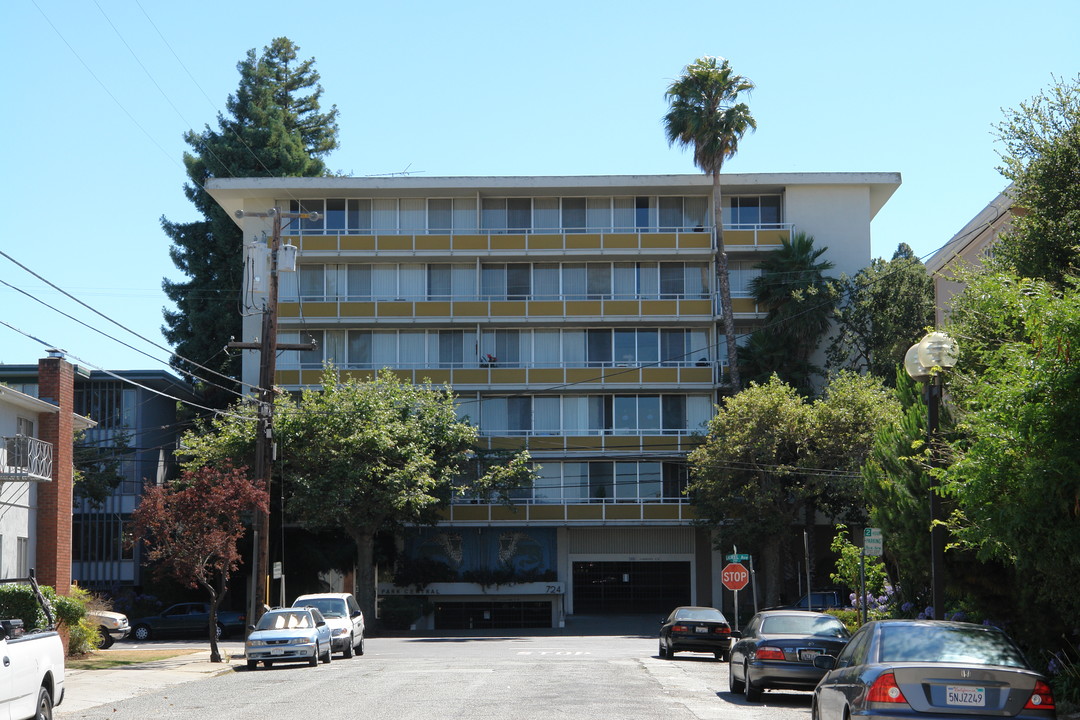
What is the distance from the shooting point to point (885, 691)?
1062 centimetres

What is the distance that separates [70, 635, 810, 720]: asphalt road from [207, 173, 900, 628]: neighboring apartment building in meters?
24.4

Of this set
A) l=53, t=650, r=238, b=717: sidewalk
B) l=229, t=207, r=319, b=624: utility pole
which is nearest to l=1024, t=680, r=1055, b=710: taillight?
l=53, t=650, r=238, b=717: sidewalk

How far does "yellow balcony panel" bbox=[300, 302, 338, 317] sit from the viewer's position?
5650 centimetres

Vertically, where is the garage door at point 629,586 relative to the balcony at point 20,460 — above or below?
below

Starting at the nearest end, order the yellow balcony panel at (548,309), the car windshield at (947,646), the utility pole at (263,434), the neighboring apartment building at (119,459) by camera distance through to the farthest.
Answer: the car windshield at (947,646)
the utility pole at (263,434)
the neighboring apartment building at (119,459)
the yellow balcony panel at (548,309)

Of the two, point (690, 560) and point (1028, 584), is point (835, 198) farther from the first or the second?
point (1028, 584)

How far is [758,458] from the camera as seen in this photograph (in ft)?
153

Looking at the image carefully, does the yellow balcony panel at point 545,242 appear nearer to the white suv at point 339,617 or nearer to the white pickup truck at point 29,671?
the white suv at point 339,617

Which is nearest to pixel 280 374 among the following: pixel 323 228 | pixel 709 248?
pixel 323 228

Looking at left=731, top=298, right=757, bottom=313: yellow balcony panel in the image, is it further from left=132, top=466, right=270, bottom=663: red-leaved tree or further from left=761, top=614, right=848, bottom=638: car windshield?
left=761, top=614, right=848, bottom=638: car windshield

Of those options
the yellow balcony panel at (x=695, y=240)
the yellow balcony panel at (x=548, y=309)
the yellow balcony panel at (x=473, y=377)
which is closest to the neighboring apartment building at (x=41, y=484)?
the yellow balcony panel at (x=473, y=377)

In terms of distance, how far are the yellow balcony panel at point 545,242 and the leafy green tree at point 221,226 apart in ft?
46.0

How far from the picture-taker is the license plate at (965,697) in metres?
10.6

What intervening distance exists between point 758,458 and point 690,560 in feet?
39.9
